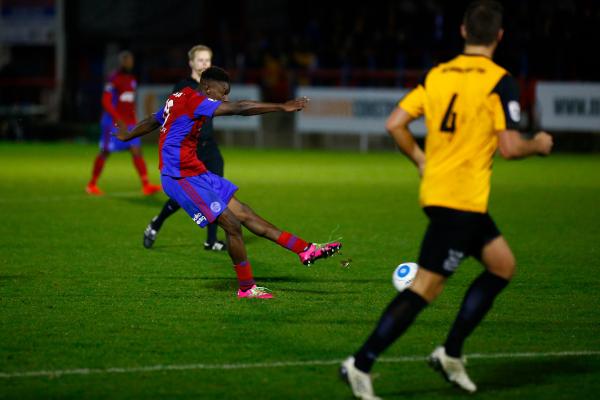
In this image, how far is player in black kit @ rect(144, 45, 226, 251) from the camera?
1066 centimetres

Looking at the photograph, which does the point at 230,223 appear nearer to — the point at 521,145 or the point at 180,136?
the point at 180,136

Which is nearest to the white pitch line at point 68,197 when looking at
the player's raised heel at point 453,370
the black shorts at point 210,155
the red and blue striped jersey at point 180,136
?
the black shorts at point 210,155

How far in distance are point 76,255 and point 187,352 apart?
4564 mm

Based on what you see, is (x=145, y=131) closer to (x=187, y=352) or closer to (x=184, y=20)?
(x=187, y=352)

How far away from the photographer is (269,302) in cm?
841

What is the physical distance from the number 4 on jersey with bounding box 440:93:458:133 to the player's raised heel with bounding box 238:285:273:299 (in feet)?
11.1

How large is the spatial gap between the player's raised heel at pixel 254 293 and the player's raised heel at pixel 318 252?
0.40 meters

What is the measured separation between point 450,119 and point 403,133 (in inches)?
10.2

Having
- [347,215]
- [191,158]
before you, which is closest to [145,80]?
[347,215]

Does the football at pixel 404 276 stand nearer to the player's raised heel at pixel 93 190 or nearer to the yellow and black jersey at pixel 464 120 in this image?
the yellow and black jersey at pixel 464 120

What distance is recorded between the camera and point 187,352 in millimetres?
6688

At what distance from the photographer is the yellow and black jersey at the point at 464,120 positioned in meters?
5.48

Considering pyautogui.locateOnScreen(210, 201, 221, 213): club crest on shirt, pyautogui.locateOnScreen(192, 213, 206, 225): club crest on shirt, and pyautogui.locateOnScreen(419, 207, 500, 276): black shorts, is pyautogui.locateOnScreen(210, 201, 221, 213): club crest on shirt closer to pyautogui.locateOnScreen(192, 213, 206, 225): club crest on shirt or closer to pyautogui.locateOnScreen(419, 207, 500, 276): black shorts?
pyautogui.locateOnScreen(192, 213, 206, 225): club crest on shirt

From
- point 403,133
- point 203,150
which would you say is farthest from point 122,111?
point 403,133
